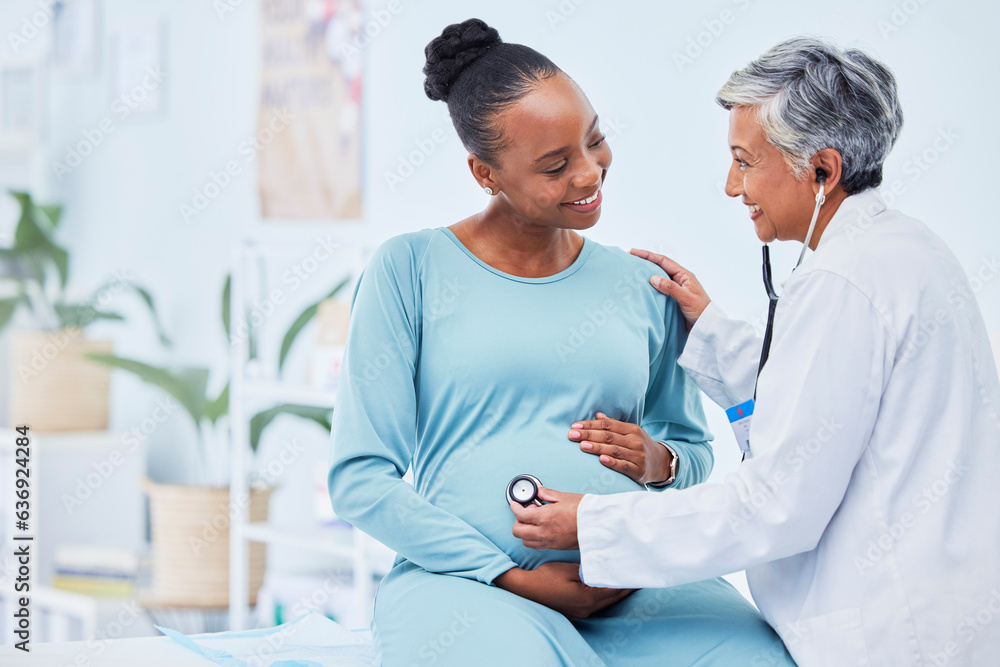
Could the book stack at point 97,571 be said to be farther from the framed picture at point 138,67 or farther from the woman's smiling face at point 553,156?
the woman's smiling face at point 553,156

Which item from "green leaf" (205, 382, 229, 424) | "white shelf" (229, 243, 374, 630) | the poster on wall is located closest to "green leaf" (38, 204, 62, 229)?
the poster on wall

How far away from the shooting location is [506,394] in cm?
133

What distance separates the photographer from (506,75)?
1.37 m

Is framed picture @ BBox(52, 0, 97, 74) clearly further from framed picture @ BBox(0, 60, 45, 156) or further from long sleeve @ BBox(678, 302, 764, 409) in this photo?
long sleeve @ BBox(678, 302, 764, 409)

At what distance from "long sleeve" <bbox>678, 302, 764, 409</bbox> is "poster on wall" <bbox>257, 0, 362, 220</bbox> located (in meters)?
1.97

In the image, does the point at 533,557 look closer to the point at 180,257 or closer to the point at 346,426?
the point at 346,426

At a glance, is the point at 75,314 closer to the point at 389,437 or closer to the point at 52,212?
the point at 52,212

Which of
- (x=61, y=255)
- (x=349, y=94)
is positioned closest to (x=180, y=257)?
(x=61, y=255)

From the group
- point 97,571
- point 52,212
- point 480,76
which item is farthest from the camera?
point 52,212

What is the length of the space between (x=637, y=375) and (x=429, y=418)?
0.32 meters

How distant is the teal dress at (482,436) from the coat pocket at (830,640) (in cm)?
6

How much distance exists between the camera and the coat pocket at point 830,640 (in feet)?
3.54

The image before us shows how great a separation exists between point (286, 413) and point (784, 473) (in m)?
2.23

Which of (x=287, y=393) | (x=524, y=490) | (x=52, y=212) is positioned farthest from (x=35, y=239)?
(x=524, y=490)
